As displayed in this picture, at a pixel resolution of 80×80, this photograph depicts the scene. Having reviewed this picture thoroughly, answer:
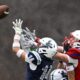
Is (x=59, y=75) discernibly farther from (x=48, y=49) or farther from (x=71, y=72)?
(x=48, y=49)

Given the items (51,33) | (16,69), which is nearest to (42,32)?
(51,33)

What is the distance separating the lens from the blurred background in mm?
13891

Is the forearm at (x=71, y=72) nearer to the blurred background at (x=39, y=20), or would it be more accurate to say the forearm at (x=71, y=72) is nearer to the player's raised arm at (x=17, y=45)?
the player's raised arm at (x=17, y=45)

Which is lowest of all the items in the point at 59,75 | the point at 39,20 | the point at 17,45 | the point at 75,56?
the point at 59,75

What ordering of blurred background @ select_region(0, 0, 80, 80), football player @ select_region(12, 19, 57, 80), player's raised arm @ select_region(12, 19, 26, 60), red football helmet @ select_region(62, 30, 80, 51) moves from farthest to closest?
blurred background @ select_region(0, 0, 80, 80), player's raised arm @ select_region(12, 19, 26, 60), red football helmet @ select_region(62, 30, 80, 51), football player @ select_region(12, 19, 57, 80)

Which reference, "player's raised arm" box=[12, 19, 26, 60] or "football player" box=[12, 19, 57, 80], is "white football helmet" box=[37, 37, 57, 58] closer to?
"football player" box=[12, 19, 57, 80]

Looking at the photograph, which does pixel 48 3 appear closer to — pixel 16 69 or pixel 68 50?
pixel 16 69

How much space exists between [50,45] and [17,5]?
7.08 m

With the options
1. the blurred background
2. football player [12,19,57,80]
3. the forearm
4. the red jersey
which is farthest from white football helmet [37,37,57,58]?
the blurred background

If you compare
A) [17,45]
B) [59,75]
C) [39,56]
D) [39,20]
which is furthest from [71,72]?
[39,20]

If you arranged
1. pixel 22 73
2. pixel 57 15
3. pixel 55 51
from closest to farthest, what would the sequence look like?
1. pixel 55 51
2. pixel 22 73
3. pixel 57 15

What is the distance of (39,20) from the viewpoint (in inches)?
564

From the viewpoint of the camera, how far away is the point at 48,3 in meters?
14.6

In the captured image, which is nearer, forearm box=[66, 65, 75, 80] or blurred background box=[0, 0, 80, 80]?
forearm box=[66, 65, 75, 80]
